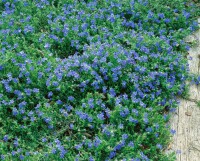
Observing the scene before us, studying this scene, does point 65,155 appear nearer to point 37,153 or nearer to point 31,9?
point 37,153

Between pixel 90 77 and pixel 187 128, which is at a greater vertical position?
pixel 90 77

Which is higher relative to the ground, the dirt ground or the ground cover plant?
the ground cover plant

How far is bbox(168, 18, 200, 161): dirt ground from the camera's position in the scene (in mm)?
4457

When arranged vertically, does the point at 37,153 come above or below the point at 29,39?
below

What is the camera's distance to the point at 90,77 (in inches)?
191

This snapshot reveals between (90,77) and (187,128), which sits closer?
(187,128)

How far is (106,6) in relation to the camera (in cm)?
597

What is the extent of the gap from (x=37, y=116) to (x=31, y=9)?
1966mm

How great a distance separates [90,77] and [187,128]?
47.5 inches

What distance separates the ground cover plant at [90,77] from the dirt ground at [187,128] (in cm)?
12

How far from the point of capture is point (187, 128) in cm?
471

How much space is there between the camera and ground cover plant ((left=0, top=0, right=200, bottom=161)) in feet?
14.4

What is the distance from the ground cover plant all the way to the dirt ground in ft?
0.40

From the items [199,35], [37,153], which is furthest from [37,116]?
[199,35]
